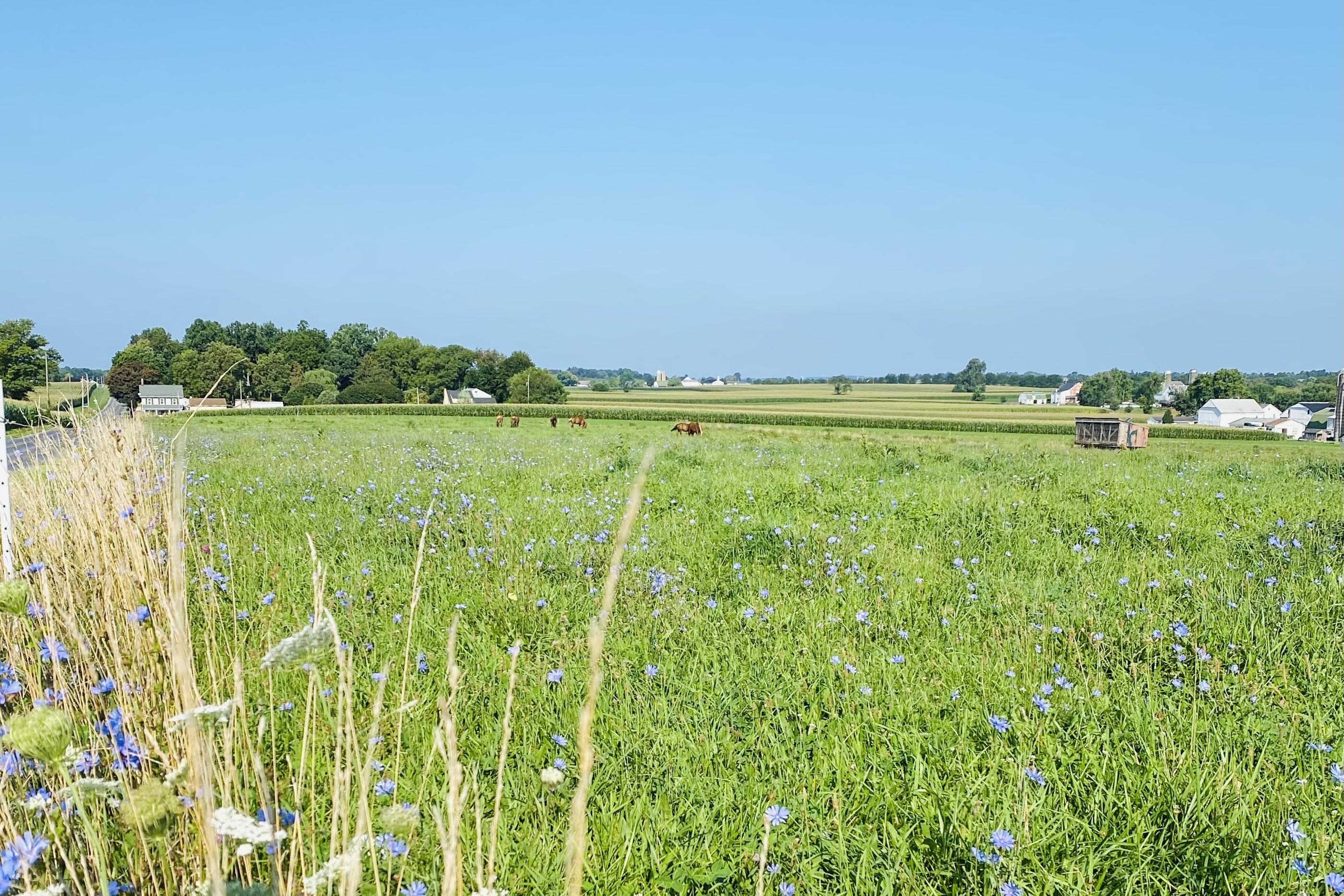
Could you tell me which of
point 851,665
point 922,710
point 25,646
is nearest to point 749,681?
point 851,665

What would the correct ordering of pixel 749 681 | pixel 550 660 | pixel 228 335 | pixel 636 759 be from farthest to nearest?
pixel 228 335
pixel 550 660
pixel 749 681
pixel 636 759

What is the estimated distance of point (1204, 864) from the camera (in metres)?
2.61

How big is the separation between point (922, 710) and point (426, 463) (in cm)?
924

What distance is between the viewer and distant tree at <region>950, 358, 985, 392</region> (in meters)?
160

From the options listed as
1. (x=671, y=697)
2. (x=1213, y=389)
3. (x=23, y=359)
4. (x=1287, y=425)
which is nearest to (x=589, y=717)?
(x=671, y=697)

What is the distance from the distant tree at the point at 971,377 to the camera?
527 ft

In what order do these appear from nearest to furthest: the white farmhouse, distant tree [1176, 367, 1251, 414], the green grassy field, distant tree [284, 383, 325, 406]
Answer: distant tree [284, 383, 325, 406], the green grassy field, the white farmhouse, distant tree [1176, 367, 1251, 414]

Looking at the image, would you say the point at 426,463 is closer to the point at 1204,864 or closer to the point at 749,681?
the point at 749,681

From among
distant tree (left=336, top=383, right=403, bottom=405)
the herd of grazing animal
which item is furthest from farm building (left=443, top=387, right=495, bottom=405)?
the herd of grazing animal

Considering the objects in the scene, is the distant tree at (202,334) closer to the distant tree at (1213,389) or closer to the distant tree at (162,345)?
the distant tree at (162,345)

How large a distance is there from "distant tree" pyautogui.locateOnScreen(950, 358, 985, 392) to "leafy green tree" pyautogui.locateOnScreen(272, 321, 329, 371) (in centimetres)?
Result: 11693

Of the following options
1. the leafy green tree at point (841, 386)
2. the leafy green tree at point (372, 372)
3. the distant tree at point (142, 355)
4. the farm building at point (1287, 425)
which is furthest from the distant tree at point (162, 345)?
the farm building at point (1287, 425)

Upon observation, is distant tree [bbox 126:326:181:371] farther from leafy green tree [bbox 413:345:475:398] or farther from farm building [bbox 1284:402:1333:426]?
farm building [bbox 1284:402:1333:426]

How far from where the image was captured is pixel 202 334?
74.0 m
